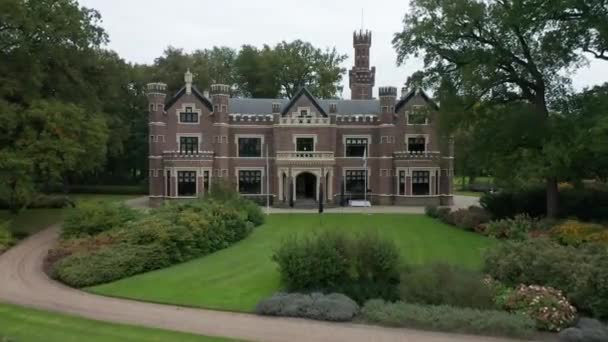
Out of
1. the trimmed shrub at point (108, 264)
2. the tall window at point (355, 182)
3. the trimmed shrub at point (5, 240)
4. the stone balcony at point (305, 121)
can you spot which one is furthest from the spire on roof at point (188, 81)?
the trimmed shrub at point (108, 264)

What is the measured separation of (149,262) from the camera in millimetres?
16844

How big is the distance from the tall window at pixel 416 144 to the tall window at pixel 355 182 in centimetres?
416

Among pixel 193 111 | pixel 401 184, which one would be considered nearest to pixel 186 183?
pixel 193 111

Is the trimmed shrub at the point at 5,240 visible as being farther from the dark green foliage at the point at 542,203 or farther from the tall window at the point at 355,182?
the tall window at the point at 355,182

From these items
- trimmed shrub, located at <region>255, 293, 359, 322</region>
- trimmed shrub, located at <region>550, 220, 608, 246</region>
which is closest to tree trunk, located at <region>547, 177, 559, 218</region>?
trimmed shrub, located at <region>550, 220, 608, 246</region>

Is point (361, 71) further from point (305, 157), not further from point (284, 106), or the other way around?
point (305, 157)

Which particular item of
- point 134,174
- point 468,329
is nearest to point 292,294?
point 468,329

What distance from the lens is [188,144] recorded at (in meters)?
39.2

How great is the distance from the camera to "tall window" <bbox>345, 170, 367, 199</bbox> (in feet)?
132

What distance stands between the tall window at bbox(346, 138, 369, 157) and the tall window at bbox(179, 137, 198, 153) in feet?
38.9

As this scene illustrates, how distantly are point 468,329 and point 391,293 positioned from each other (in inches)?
96.4

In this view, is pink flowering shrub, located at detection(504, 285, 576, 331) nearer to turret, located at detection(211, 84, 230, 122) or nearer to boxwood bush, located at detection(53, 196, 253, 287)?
boxwood bush, located at detection(53, 196, 253, 287)

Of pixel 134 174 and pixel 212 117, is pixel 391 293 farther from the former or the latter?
pixel 134 174

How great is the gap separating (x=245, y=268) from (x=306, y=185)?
80.1ft
